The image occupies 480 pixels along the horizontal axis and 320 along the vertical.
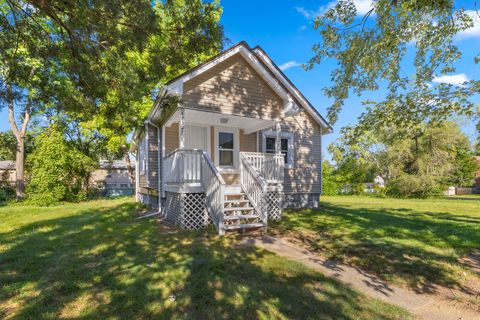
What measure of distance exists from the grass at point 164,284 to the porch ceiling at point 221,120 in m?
4.27

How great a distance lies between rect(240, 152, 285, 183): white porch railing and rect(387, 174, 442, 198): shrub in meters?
18.1

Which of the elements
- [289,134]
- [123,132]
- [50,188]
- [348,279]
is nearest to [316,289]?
[348,279]

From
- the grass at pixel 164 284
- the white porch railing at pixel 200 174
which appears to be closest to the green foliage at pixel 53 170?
the grass at pixel 164 284

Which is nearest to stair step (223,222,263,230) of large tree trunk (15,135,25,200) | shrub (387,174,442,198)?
large tree trunk (15,135,25,200)

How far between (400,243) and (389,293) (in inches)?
107

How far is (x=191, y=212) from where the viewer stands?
7.67 metres

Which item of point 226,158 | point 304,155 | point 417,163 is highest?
point 304,155

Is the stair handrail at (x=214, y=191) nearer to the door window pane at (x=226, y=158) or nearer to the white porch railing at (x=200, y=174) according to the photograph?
the white porch railing at (x=200, y=174)

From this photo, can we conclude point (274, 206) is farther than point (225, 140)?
No

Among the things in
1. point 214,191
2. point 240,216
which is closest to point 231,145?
point 214,191

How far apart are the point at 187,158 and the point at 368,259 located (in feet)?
17.4

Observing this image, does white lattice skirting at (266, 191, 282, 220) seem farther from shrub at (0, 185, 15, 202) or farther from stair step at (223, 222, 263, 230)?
shrub at (0, 185, 15, 202)

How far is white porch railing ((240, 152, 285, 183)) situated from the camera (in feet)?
30.5

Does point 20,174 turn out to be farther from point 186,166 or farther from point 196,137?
point 186,166
